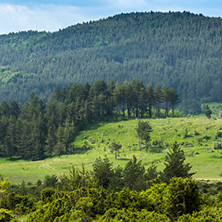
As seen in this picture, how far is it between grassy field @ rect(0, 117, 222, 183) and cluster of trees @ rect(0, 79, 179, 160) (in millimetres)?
7278

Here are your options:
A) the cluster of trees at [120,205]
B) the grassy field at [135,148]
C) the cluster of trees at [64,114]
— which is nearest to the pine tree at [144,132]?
the grassy field at [135,148]

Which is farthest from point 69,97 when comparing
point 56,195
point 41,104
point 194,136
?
point 56,195

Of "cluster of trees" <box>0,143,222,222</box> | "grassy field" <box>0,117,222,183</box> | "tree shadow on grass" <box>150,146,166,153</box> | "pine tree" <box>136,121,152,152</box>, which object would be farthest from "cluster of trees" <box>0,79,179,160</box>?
"cluster of trees" <box>0,143,222,222</box>

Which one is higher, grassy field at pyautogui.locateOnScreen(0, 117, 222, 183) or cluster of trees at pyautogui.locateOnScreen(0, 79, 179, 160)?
cluster of trees at pyautogui.locateOnScreen(0, 79, 179, 160)

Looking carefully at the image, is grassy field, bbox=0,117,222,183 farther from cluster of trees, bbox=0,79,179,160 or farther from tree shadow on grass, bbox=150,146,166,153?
cluster of trees, bbox=0,79,179,160

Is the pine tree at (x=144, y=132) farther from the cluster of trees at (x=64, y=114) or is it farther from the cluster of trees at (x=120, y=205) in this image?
the cluster of trees at (x=120, y=205)

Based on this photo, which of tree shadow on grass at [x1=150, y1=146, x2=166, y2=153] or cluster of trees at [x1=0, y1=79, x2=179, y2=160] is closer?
tree shadow on grass at [x1=150, y1=146, x2=166, y2=153]

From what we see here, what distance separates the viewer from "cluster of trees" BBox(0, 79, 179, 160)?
458 ft

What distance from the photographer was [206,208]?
131 feet

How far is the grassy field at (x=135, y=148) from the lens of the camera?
329 feet

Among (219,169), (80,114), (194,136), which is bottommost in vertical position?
(219,169)

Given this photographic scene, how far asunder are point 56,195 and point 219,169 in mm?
52177

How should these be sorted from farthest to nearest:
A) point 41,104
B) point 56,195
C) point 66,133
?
1. point 41,104
2. point 66,133
3. point 56,195

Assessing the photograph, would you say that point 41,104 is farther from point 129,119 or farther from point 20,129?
point 129,119
